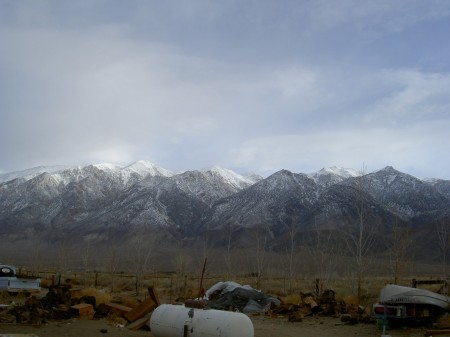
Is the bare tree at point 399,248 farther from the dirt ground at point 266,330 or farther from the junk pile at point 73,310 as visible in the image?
the junk pile at point 73,310

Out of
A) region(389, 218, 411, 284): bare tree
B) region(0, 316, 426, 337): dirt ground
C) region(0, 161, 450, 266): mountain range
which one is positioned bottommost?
region(0, 316, 426, 337): dirt ground

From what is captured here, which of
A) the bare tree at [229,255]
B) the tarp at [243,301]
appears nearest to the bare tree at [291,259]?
the bare tree at [229,255]

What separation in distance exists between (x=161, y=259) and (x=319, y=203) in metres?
44.0

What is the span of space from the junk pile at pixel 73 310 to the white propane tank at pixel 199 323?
3.09 m

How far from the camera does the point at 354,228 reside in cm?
10881

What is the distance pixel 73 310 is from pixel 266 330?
695cm

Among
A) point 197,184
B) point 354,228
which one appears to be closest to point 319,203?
point 354,228

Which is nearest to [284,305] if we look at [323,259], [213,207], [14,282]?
[14,282]

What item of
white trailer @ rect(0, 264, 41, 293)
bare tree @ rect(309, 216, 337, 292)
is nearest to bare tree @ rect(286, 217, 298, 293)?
bare tree @ rect(309, 216, 337, 292)

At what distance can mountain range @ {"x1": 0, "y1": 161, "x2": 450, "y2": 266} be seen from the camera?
126000 millimetres

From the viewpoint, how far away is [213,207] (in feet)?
511

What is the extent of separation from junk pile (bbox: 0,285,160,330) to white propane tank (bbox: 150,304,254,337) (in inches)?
122

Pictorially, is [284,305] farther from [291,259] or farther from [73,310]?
[291,259]

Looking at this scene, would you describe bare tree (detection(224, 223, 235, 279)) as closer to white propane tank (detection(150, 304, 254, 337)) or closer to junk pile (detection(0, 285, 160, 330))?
junk pile (detection(0, 285, 160, 330))
